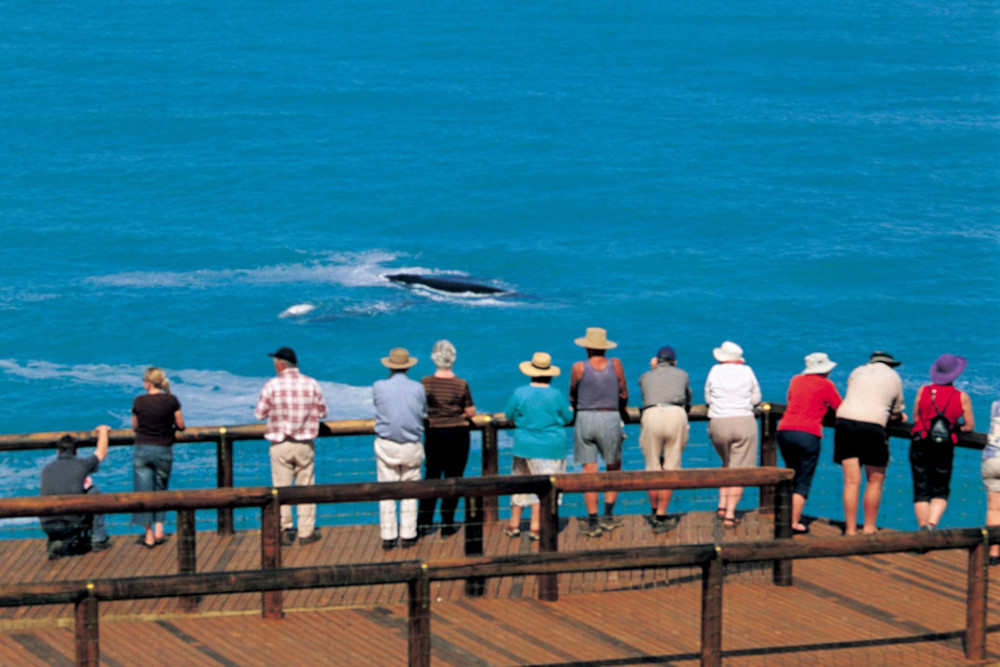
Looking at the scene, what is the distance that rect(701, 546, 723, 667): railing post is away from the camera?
8.77 metres

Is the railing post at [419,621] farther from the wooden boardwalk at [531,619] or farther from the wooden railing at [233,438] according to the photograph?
the wooden railing at [233,438]

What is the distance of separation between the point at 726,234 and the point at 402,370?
64.9 m

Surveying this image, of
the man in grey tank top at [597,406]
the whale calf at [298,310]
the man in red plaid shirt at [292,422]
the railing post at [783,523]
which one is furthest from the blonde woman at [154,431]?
the whale calf at [298,310]

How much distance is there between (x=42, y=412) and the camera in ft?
164

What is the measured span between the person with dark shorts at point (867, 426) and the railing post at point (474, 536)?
3.22 metres

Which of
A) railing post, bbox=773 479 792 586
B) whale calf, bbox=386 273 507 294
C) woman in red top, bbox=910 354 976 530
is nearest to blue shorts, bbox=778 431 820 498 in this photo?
woman in red top, bbox=910 354 976 530

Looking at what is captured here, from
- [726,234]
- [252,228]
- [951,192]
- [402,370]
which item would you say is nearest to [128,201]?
[252,228]

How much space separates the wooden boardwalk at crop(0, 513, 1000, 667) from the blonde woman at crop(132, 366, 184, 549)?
62 cm

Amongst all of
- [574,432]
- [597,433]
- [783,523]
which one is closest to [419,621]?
[783,523]

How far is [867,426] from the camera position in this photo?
488 inches

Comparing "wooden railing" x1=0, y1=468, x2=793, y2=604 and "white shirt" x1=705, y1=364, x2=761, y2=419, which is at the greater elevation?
"white shirt" x1=705, y1=364, x2=761, y2=419

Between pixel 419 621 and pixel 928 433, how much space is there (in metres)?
5.66

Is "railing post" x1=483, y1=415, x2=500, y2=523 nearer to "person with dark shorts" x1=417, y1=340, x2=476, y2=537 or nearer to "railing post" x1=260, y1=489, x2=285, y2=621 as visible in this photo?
"person with dark shorts" x1=417, y1=340, x2=476, y2=537

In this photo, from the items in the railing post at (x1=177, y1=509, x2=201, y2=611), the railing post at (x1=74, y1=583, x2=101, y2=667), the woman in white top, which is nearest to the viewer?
the railing post at (x1=74, y1=583, x2=101, y2=667)
